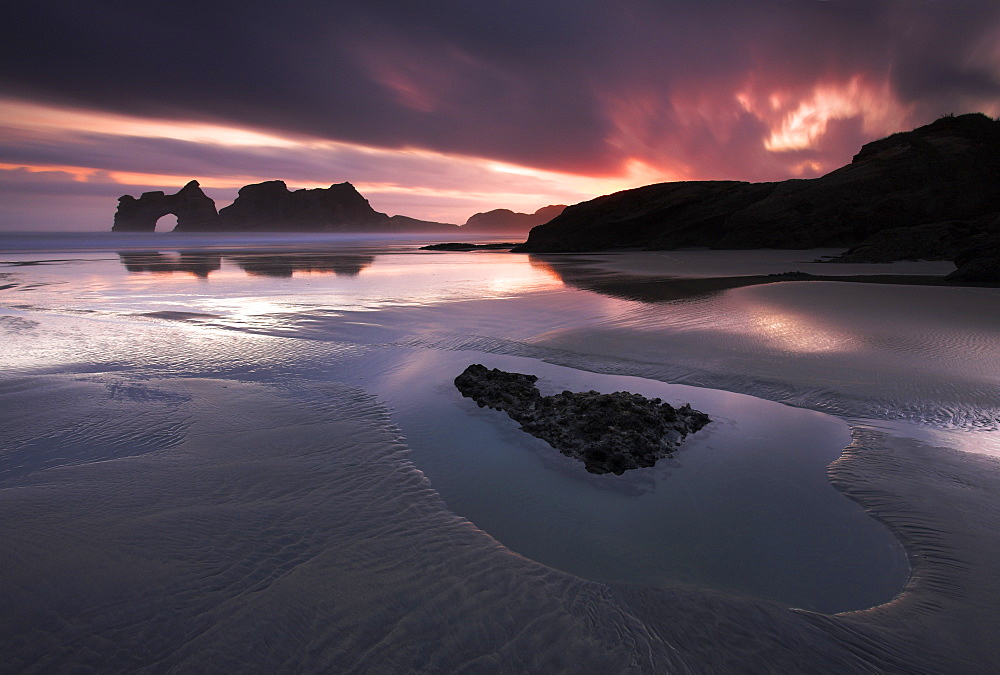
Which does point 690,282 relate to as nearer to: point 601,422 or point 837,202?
point 601,422

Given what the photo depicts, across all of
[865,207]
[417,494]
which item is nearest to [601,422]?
[417,494]

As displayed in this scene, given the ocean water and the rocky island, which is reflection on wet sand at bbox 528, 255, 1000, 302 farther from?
the rocky island

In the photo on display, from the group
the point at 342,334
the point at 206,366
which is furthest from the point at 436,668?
the point at 342,334

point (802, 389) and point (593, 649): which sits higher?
point (802, 389)

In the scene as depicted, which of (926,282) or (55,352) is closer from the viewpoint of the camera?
(55,352)

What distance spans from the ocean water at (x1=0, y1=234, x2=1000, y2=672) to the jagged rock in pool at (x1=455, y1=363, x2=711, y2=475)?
140 mm

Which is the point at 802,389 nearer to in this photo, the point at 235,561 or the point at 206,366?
the point at 235,561

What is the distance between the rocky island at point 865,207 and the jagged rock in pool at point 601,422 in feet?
60.0

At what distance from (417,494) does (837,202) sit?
30452mm

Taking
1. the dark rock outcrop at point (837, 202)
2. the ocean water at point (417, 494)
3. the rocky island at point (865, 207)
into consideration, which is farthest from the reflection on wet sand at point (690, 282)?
the dark rock outcrop at point (837, 202)

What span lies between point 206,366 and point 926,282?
1584cm

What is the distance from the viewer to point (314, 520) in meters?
2.73

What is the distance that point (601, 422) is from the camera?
3787mm

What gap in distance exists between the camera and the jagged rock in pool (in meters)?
3.50
